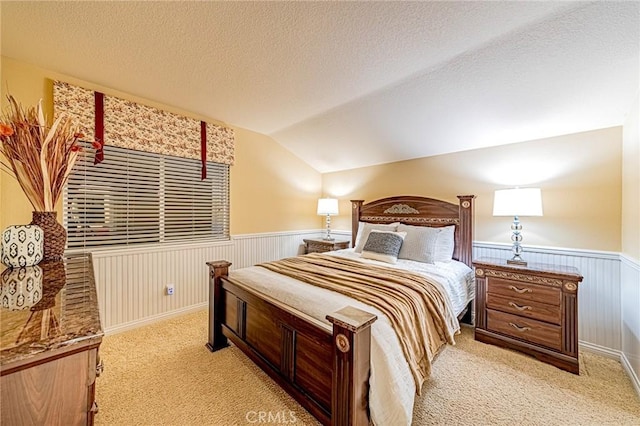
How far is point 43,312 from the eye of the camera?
2.66 ft

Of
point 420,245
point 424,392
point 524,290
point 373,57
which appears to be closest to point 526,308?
point 524,290

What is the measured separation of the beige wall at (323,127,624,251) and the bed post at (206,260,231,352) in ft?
9.11

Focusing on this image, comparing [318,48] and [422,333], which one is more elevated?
[318,48]

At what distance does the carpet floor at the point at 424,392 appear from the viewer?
1.65m

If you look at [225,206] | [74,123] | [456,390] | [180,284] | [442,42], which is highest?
[442,42]

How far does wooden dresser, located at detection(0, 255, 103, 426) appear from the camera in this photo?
23.0 inches

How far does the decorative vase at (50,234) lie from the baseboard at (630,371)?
4.01 m

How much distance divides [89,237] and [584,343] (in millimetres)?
4888

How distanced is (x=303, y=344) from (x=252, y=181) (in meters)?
2.79

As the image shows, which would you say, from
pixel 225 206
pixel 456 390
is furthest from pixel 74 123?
pixel 456 390

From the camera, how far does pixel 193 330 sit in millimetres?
2789

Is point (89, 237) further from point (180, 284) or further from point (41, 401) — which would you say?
point (41, 401)

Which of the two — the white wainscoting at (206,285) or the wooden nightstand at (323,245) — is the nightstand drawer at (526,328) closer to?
the white wainscoting at (206,285)
